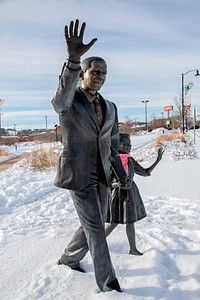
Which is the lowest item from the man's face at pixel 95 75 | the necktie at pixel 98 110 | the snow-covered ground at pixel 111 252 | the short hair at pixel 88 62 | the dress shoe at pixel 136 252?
the snow-covered ground at pixel 111 252

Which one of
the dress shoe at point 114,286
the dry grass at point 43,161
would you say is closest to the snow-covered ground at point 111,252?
the dress shoe at point 114,286

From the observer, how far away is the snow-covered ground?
8.23 ft

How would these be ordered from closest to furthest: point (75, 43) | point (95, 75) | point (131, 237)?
point (75, 43) → point (95, 75) → point (131, 237)

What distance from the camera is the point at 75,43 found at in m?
1.93

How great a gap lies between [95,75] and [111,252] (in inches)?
73.2

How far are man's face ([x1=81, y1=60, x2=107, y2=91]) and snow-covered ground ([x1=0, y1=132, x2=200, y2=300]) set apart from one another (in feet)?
5.09


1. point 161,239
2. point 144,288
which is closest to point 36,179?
point 161,239

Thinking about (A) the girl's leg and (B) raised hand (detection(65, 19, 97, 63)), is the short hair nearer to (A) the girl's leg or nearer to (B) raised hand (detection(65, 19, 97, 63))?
(B) raised hand (detection(65, 19, 97, 63))

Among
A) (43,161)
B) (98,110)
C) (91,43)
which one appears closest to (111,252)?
(98,110)

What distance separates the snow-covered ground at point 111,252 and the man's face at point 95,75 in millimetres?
1553

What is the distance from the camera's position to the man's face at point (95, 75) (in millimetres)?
2258

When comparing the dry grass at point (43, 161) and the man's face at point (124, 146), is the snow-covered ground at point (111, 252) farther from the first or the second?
the dry grass at point (43, 161)

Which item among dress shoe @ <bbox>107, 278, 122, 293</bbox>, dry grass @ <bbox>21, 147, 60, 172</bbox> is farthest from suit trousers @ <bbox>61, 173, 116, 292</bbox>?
dry grass @ <bbox>21, 147, 60, 172</bbox>

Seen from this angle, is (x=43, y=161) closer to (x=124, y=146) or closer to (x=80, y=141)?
(x=124, y=146)
